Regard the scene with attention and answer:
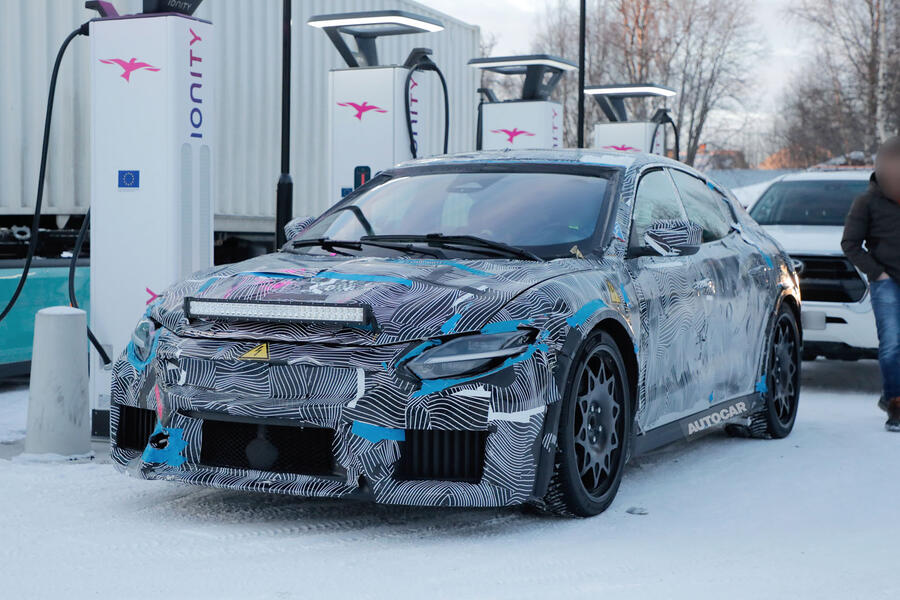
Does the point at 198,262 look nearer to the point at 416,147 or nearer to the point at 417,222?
the point at 417,222

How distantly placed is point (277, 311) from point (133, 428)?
0.85 meters

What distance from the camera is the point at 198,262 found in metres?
6.99

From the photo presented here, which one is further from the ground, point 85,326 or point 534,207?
point 534,207

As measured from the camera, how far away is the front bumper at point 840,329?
897 centimetres

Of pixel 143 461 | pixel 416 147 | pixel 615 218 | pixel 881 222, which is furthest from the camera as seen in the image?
pixel 416 147

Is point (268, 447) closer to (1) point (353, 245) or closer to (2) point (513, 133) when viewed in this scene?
(1) point (353, 245)

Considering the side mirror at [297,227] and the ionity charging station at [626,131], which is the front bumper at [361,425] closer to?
the side mirror at [297,227]

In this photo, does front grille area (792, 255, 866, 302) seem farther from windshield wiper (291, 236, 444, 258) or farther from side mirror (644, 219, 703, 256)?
windshield wiper (291, 236, 444, 258)

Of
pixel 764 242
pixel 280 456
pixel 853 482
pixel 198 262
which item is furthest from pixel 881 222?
pixel 280 456

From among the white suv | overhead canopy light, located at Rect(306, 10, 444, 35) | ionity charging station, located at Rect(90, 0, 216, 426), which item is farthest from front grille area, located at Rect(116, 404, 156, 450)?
overhead canopy light, located at Rect(306, 10, 444, 35)

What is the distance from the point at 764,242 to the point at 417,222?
255cm

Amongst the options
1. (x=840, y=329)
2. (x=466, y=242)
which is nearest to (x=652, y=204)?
(x=466, y=242)

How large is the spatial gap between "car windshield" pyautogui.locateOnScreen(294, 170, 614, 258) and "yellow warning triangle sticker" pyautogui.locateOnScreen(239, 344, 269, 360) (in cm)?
100

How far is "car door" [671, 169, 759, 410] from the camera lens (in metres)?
6.16
